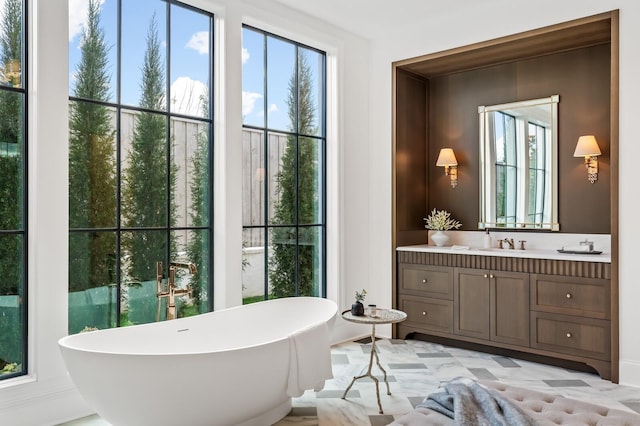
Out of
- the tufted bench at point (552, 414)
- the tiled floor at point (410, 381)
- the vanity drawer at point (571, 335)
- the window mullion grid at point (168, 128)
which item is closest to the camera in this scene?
the tufted bench at point (552, 414)

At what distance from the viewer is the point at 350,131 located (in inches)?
200

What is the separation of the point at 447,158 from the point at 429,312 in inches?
59.6

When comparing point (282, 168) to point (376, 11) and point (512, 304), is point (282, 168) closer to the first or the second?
point (376, 11)

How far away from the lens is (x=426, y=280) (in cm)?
490

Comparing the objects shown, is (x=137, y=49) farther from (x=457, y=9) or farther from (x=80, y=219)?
(x=457, y=9)

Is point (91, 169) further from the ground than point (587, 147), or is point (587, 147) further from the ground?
point (587, 147)

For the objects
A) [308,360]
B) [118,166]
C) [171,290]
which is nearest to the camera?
[308,360]

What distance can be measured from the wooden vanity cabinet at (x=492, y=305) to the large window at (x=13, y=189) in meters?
3.39

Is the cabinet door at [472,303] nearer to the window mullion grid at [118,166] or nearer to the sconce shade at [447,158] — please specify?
the sconce shade at [447,158]

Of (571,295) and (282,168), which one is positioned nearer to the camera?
(571,295)

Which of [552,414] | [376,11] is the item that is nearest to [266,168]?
[376,11]

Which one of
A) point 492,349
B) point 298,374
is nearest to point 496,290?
point 492,349

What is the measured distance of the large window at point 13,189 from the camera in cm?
298

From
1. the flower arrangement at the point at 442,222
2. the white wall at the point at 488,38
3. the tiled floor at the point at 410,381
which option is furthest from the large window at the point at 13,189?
the flower arrangement at the point at 442,222
